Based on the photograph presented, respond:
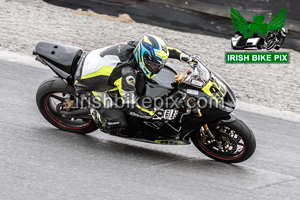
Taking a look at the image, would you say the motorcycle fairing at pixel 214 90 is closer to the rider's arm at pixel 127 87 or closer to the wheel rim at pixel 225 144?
the wheel rim at pixel 225 144

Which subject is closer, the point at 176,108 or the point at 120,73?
the point at 120,73

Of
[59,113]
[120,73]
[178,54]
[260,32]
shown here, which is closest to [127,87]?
[120,73]

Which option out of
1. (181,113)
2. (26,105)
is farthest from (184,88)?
(26,105)

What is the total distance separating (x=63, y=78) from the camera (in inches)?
228

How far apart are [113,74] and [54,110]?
1.26 meters

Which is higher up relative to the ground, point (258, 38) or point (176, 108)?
point (258, 38)

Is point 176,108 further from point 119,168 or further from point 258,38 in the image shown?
point 258,38

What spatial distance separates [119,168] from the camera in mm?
5387

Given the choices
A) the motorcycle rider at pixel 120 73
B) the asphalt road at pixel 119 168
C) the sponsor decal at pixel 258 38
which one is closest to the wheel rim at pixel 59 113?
the asphalt road at pixel 119 168

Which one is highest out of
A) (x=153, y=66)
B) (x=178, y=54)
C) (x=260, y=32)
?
(x=260, y=32)

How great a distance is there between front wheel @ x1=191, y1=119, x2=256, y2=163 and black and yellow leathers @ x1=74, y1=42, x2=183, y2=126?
30.6 inches

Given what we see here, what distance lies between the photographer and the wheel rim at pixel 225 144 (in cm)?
557

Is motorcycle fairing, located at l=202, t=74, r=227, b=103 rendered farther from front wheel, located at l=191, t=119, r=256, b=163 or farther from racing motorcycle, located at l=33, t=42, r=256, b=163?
front wheel, located at l=191, t=119, r=256, b=163

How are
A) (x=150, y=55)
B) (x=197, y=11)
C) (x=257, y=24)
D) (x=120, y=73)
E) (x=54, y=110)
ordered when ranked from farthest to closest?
(x=197, y=11) → (x=257, y=24) → (x=54, y=110) → (x=120, y=73) → (x=150, y=55)
